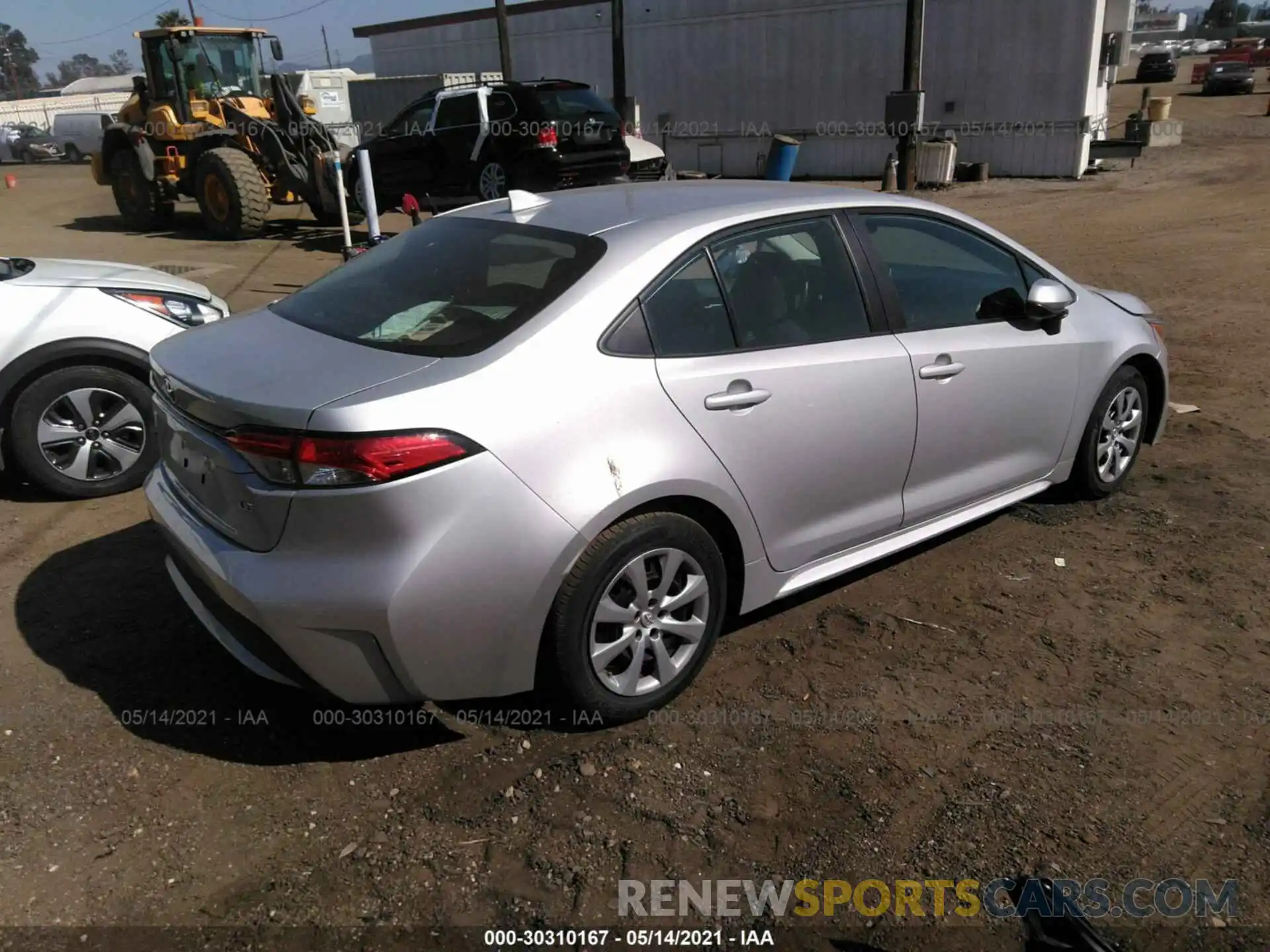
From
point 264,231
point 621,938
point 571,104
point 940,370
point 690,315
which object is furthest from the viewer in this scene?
point 264,231

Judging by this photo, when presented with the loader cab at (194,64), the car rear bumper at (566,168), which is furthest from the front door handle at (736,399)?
the loader cab at (194,64)

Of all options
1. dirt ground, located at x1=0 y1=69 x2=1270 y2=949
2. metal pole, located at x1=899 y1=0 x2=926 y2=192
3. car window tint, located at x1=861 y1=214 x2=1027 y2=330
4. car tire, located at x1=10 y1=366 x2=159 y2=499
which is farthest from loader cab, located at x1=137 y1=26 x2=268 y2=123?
car window tint, located at x1=861 y1=214 x2=1027 y2=330

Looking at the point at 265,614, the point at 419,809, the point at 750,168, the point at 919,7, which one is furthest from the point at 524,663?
the point at 750,168

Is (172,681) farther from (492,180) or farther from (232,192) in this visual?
(232,192)

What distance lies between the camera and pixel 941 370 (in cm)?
366

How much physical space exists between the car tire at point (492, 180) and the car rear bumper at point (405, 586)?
36.5 ft

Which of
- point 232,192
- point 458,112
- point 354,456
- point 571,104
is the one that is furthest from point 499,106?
point 354,456

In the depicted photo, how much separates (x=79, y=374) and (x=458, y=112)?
396 inches

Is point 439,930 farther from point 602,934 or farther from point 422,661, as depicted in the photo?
point 422,661

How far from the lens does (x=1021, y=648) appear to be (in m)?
3.60

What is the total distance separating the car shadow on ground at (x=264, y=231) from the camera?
14344 millimetres

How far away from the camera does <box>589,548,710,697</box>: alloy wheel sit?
9.72ft

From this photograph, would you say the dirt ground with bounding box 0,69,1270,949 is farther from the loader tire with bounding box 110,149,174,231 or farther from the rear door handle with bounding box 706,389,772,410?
the loader tire with bounding box 110,149,174,231

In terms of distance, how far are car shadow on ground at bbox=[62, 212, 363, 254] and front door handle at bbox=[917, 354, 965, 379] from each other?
1125cm
